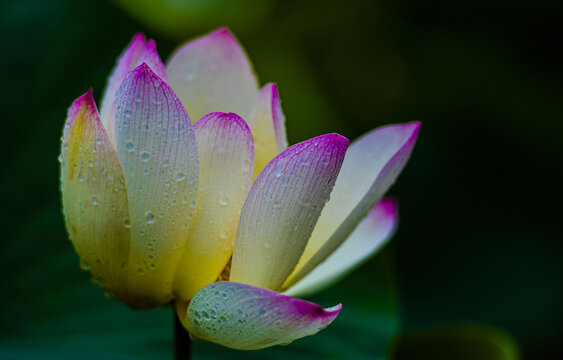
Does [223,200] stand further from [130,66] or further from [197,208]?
[130,66]

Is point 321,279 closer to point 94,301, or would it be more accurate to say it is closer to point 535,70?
point 94,301

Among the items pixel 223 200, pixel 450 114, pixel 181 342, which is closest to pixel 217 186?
pixel 223 200

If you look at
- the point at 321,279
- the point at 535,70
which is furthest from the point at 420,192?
the point at 321,279

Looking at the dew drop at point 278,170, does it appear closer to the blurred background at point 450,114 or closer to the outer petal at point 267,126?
the outer petal at point 267,126

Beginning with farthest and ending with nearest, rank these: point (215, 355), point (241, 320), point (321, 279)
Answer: point (215, 355)
point (321, 279)
point (241, 320)

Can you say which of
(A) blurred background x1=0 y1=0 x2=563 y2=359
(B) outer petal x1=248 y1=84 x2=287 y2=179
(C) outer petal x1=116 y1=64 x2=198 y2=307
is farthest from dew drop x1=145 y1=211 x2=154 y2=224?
(A) blurred background x1=0 y1=0 x2=563 y2=359

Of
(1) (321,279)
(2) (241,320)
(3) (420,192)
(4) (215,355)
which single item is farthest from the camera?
(3) (420,192)

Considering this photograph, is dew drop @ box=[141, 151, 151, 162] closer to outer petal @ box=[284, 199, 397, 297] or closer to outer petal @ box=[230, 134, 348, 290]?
outer petal @ box=[230, 134, 348, 290]
